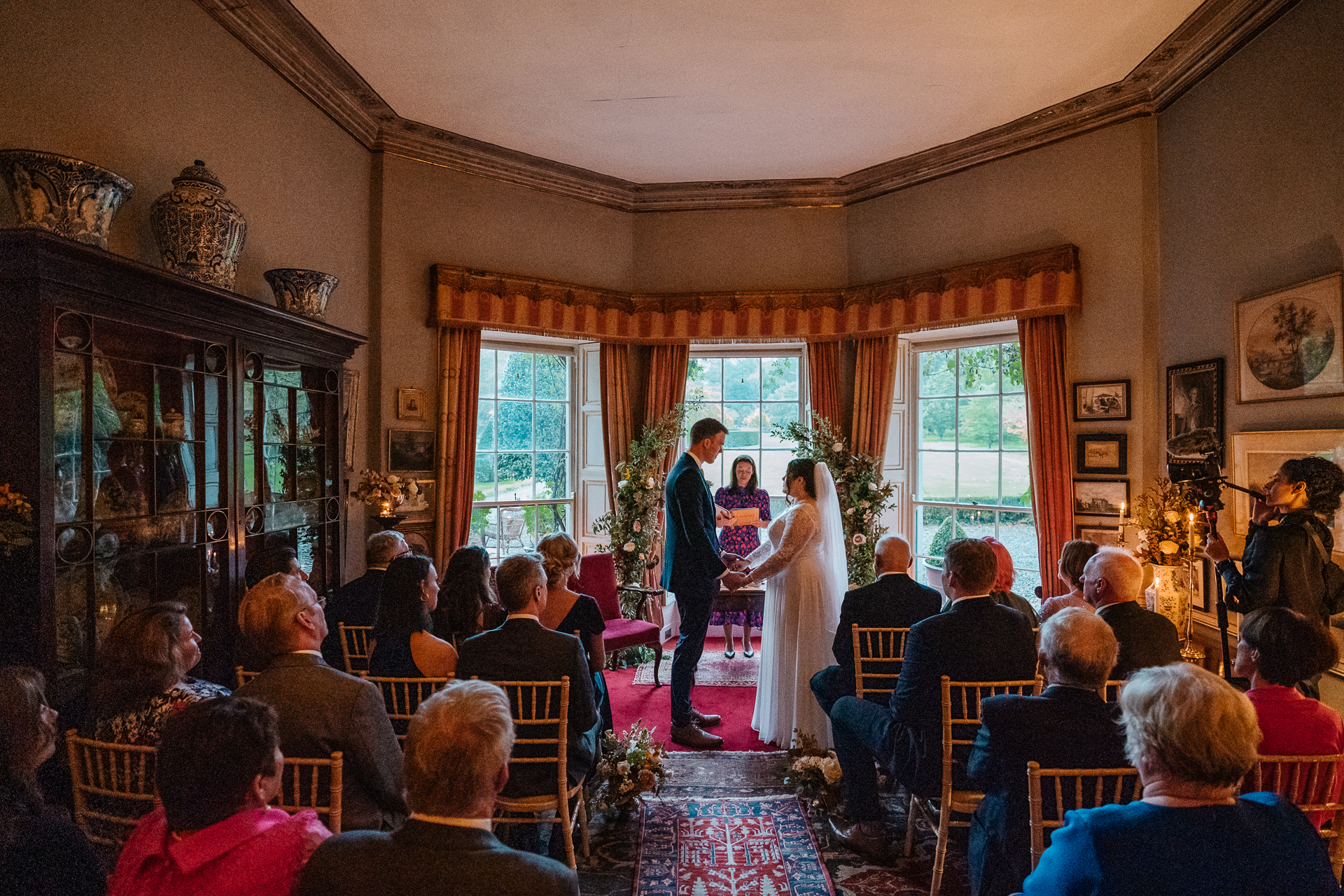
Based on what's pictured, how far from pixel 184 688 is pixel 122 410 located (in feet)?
4.25

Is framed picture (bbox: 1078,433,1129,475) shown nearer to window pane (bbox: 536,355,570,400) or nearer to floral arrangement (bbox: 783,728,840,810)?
floral arrangement (bbox: 783,728,840,810)

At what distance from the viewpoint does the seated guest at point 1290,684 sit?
203cm

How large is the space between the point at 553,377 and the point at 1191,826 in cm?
624

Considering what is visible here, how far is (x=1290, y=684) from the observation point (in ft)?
6.92

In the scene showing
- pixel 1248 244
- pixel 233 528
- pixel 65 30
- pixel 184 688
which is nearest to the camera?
pixel 184 688

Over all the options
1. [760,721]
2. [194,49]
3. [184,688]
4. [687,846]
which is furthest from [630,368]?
[184,688]

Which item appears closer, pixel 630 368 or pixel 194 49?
pixel 194 49

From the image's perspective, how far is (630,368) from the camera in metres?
7.00

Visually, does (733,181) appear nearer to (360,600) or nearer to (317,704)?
(360,600)

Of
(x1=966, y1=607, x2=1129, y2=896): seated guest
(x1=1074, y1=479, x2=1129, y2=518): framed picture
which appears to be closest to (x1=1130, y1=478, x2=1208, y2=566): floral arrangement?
(x1=1074, y1=479, x2=1129, y2=518): framed picture

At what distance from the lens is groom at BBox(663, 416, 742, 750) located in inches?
172

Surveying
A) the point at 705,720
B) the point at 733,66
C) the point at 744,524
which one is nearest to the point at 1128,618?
the point at 705,720

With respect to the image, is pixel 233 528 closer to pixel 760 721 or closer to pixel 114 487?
pixel 114 487

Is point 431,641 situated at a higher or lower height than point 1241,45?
lower
